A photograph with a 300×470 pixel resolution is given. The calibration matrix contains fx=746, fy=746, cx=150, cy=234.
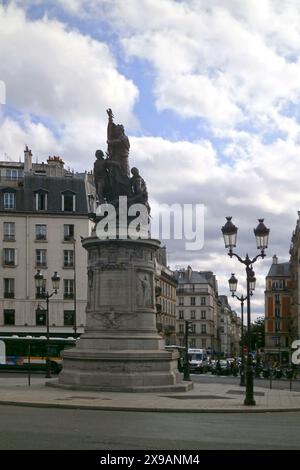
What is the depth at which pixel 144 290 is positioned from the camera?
104 ft

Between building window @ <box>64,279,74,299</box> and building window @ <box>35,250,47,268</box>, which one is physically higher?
building window @ <box>35,250,47,268</box>

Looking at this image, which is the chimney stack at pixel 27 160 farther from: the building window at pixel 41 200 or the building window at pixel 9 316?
the building window at pixel 9 316

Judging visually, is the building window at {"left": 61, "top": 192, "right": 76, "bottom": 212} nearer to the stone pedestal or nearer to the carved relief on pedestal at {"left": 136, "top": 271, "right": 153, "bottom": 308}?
the stone pedestal

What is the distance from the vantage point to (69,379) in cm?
3045

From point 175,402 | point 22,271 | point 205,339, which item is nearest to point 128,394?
point 175,402

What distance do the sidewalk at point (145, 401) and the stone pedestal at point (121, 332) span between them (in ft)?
3.00

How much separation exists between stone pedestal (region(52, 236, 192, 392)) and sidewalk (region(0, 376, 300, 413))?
914 millimetres

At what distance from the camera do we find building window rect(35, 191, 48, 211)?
2977 inches

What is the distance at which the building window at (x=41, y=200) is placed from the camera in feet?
248

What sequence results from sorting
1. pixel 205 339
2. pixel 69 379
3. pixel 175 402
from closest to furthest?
pixel 175 402 → pixel 69 379 → pixel 205 339

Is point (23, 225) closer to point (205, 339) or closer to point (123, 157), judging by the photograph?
point (123, 157)

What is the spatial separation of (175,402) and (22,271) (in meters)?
50.6

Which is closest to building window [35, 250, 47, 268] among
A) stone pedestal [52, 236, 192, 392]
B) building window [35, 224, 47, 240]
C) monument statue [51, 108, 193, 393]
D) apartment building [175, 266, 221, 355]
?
building window [35, 224, 47, 240]
